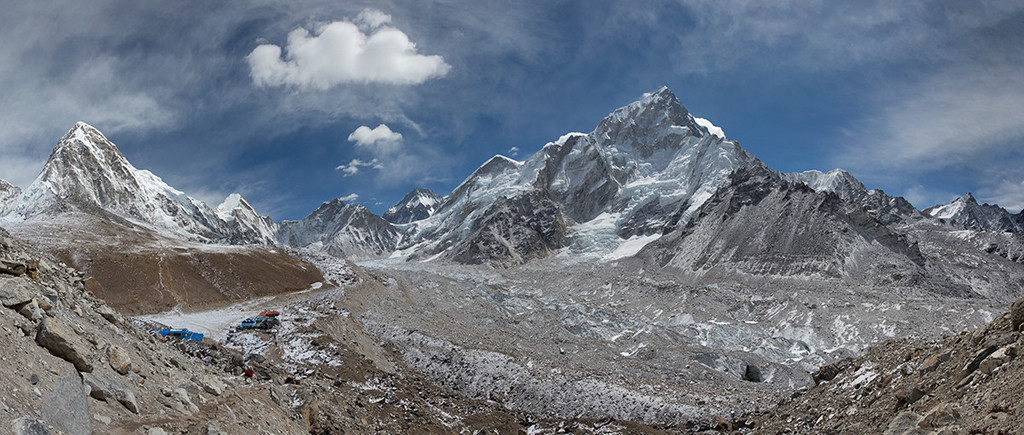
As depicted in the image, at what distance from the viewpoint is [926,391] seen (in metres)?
14.1

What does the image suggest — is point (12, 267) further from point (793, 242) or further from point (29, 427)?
point (793, 242)

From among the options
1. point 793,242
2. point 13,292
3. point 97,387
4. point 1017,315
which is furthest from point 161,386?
point 793,242

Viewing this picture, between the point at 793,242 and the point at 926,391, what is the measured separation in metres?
119

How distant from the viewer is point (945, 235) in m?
183

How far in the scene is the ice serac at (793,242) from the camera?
10731 centimetres

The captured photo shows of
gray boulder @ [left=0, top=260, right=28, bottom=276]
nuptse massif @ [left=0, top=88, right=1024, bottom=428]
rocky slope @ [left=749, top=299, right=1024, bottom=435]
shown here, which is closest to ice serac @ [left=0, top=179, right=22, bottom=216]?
nuptse massif @ [left=0, top=88, right=1024, bottom=428]

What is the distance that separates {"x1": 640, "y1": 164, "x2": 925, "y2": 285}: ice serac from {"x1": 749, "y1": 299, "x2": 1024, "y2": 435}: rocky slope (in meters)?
96.4

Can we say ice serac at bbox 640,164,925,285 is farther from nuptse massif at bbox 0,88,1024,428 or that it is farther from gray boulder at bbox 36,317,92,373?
gray boulder at bbox 36,317,92,373

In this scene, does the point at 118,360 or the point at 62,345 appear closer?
the point at 62,345

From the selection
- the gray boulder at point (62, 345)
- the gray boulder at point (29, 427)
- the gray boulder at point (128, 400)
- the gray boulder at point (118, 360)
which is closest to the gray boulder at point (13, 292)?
the gray boulder at point (62, 345)

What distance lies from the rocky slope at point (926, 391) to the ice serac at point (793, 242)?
316 ft

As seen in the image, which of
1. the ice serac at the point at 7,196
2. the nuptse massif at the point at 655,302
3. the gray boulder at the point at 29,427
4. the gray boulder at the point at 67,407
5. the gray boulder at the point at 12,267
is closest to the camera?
the gray boulder at the point at 29,427

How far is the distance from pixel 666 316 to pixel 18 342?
81696mm

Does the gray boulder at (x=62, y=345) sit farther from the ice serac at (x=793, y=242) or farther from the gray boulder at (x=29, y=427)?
the ice serac at (x=793, y=242)
